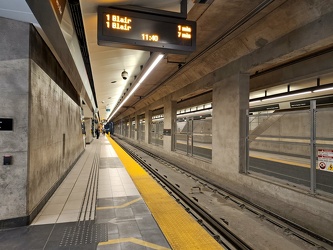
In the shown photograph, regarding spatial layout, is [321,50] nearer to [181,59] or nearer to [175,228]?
[181,59]

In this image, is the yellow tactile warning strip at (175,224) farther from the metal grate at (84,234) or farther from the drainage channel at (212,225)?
the metal grate at (84,234)

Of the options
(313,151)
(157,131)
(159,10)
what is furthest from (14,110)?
(157,131)

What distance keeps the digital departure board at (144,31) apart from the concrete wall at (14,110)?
51.5 inches

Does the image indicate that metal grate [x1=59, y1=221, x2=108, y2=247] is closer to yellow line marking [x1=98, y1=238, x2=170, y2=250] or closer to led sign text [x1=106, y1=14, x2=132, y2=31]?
yellow line marking [x1=98, y1=238, x2=170, y2=250]

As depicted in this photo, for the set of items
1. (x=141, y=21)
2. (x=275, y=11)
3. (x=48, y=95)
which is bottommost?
(x=48, y=95)

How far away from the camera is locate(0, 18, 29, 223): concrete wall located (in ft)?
11.7

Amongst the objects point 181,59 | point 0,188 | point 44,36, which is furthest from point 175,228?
point 181,59

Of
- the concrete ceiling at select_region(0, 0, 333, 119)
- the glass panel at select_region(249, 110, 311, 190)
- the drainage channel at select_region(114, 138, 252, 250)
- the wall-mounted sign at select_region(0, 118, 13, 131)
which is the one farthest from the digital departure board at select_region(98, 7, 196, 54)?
the glass panel at select_region(249, 110, 311, 190)

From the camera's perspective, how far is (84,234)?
3465mm

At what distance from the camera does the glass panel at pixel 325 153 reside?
3.93 metres

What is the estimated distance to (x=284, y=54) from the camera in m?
4.55

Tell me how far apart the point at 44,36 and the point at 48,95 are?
1.26m

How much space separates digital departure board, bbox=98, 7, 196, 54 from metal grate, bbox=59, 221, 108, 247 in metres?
2.92

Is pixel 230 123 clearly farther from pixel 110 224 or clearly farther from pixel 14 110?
pixel 14 110
